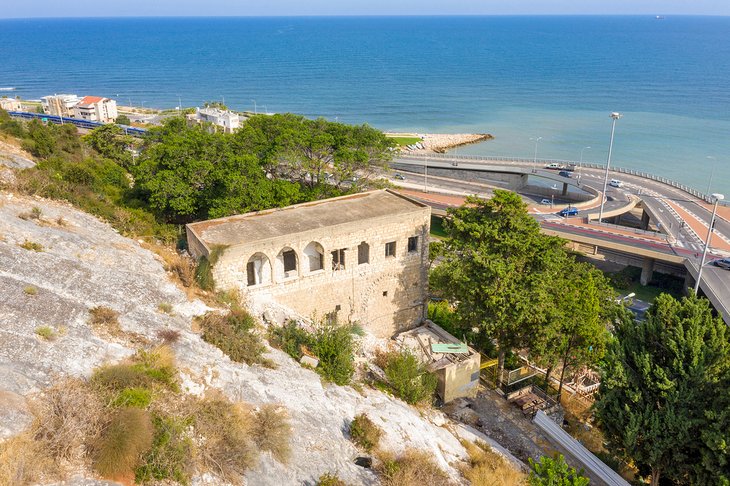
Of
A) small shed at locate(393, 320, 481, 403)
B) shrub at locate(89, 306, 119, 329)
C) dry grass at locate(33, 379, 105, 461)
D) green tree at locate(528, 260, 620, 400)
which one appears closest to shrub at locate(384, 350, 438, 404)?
small shed at locate(393, 320, 481, 403)

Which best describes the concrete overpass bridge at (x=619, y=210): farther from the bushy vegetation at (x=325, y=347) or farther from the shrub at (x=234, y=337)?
the shrub at (x=234, y=337)

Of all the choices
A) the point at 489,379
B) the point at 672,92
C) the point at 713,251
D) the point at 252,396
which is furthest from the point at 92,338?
the point at 672,92

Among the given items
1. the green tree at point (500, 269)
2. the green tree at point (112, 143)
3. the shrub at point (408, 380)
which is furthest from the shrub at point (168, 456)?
the green tree at point (112, 143)

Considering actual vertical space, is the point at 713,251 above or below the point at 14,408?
below

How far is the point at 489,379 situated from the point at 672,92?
540ft

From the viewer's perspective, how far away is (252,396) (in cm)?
1714

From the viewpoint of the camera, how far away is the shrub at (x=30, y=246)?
21016mm

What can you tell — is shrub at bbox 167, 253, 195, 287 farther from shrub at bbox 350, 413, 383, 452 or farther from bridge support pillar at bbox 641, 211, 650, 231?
bridge support pillar at bbox 641, 211, 650, 231

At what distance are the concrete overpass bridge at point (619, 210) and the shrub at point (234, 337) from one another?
34.3 meters

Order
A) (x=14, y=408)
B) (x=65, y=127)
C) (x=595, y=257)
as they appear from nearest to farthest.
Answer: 1. (x=14, y=408)
2. (x=65, y=127)
3. (x=595, y=257)

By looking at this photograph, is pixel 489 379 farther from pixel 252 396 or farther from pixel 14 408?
pixel 14 408

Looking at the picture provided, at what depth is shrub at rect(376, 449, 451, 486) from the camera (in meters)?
15.3

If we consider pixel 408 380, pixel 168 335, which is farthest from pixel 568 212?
pixel 168 335

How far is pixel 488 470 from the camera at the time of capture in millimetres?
18719
